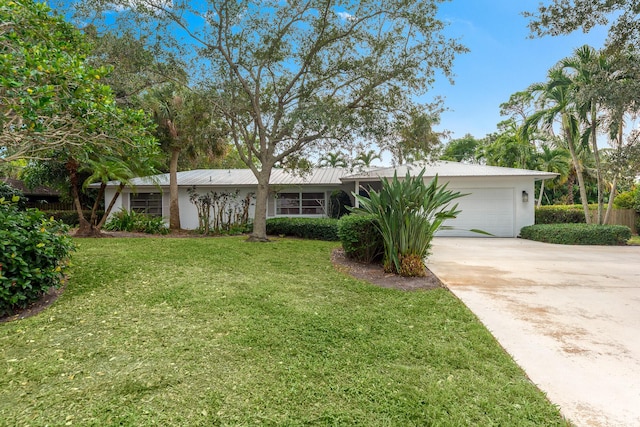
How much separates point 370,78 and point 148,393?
29.5ft

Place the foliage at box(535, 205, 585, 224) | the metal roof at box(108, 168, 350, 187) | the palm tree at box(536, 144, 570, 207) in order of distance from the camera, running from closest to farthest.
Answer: the metal roof at box(108, 168, 350, 187), the foliage at box(535, 205, 585, 224), the palm tree at box(536, 144, 570, 207)

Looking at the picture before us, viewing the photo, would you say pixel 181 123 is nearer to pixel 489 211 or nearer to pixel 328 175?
pixel 328 175

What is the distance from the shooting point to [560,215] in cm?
1545

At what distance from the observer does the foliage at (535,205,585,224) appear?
15289 mm

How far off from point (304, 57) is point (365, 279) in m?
6.68

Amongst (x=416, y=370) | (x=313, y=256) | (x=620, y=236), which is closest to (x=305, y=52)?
(x=313, y=256)

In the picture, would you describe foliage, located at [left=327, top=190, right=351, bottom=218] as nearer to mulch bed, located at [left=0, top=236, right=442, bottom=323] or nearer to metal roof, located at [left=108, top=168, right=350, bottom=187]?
metal roof, located at [left=108, top=168, right=350, bottom=187]

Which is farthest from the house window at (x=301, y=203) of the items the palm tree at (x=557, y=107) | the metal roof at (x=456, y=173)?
the palm tree at (x=557, y=107)

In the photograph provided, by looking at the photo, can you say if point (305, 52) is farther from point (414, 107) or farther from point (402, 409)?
point (402, 409)

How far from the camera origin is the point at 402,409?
7.25 ft

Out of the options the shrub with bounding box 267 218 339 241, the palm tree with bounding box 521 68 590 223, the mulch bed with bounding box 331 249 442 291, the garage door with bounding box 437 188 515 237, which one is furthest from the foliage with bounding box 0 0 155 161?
the palm tree with bounding box 521 68 590 223

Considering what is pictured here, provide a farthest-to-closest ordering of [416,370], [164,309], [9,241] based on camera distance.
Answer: [164,309]
[9,241]
[416,370]

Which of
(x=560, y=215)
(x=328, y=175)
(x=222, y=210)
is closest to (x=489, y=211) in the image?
(x=560, y=215)

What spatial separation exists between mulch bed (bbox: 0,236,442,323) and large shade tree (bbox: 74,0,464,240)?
3.90 m
